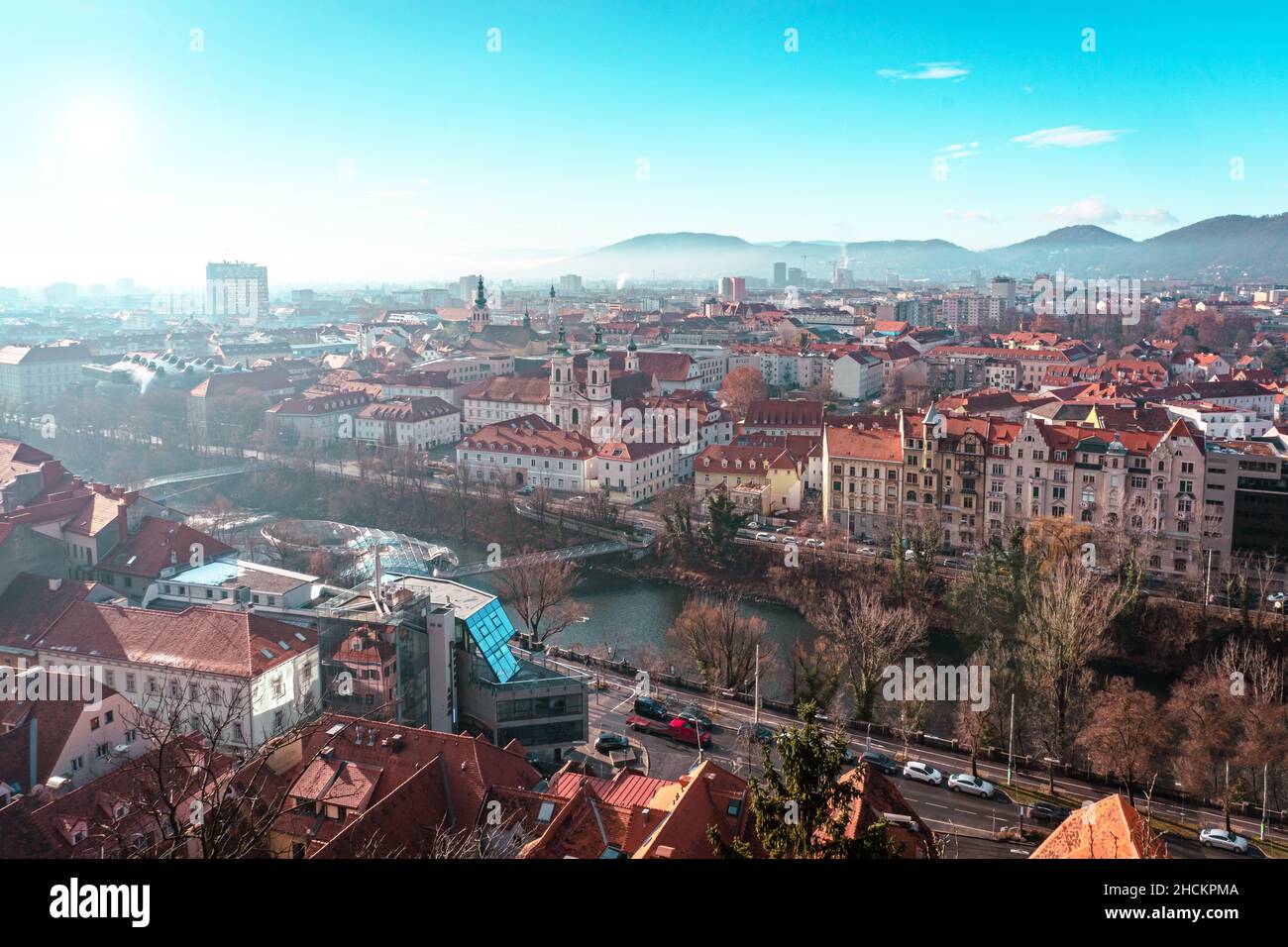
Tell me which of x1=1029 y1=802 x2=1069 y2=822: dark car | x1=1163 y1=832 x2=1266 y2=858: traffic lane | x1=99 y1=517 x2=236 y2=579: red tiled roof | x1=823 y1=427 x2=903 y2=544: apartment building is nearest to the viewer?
x1=1163 y1=832 x2=1266 y2=858: traffic lane

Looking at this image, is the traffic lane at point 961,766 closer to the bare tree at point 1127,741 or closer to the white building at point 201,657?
the bare tree at point 1127,741

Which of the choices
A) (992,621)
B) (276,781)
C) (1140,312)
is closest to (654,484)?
(992,621)

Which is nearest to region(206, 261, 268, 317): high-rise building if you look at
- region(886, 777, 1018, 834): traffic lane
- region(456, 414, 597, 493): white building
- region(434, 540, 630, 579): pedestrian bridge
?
region(456, 414, 597, 493): white building

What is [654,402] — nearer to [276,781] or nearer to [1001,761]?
[1001,761]

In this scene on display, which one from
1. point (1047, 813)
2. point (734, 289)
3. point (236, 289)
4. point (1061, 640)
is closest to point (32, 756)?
point (1047, 813)

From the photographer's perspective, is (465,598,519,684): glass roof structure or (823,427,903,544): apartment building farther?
(823,427,903,544): apartment building

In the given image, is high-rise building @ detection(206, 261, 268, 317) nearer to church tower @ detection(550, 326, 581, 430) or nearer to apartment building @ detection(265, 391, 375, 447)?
apartment building @ detection(265, 391, 375, 447)

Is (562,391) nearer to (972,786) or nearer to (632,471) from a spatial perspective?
(632,471)
